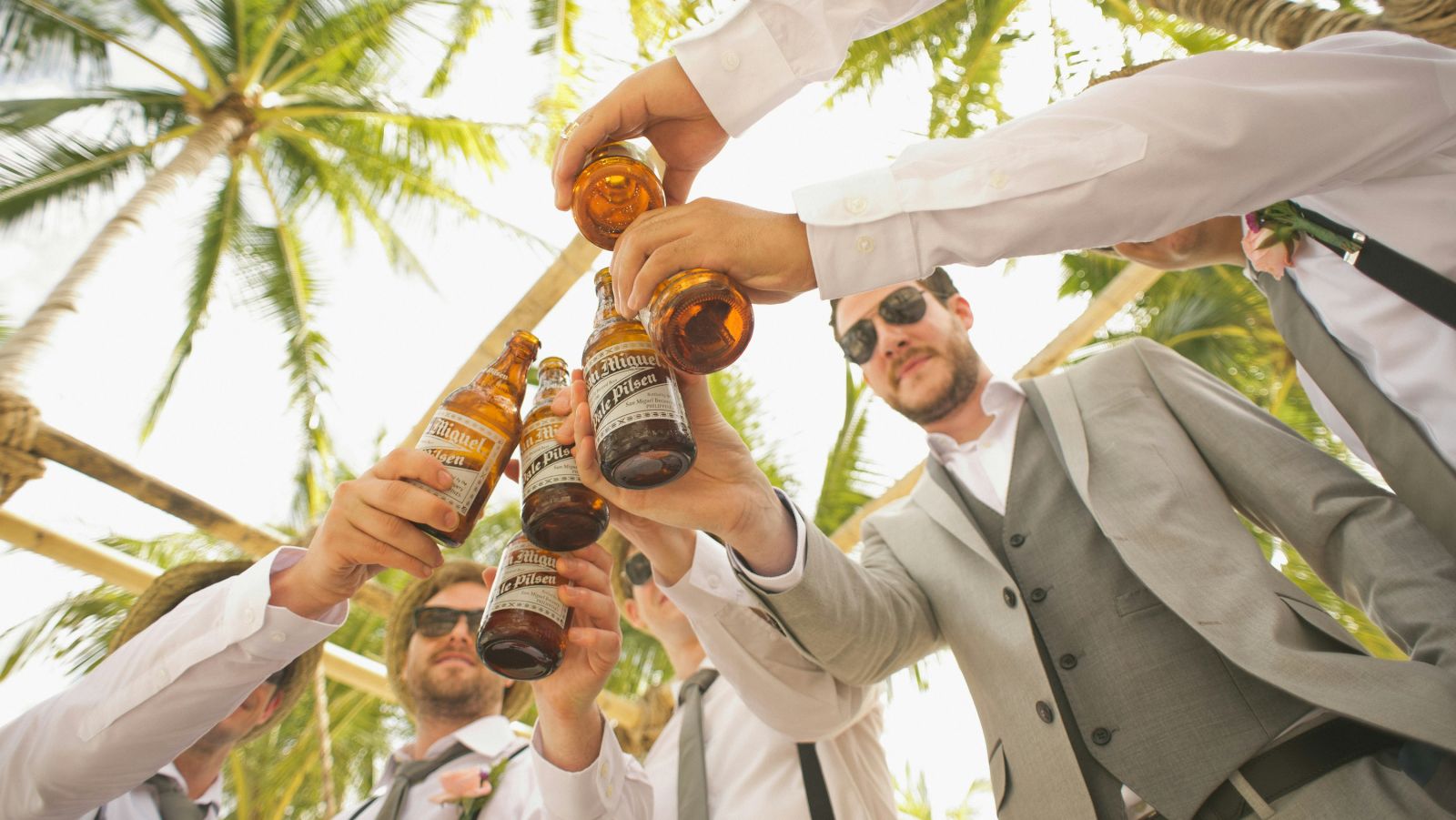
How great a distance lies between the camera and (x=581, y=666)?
181cm

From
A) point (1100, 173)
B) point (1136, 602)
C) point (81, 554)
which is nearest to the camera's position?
point (1100, 173)

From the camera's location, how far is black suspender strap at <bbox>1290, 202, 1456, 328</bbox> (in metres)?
1.32

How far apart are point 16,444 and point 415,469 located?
9.61 ft

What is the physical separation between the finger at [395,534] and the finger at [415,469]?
76mm

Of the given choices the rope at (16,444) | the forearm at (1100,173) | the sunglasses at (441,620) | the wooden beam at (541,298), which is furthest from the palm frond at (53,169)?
the forearm at (1100,173)

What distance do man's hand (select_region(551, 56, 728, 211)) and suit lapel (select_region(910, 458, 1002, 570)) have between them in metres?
1.22

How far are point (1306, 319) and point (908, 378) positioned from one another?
1.25 m

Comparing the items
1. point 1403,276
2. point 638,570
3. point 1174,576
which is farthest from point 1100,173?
point 638,570


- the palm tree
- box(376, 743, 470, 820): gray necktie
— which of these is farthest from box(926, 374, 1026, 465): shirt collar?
the palm tree

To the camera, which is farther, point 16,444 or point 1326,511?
point 16,444

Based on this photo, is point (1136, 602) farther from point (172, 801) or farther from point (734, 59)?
point (172, 801)

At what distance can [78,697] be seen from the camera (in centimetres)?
174

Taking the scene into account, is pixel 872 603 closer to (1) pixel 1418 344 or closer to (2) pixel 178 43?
(1) pixel 1418 344

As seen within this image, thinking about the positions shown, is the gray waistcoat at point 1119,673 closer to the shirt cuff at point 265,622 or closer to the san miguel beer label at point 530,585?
the san miguel beer label at point 530,585
